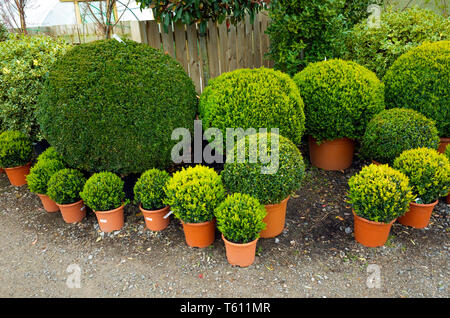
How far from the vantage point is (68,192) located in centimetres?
366

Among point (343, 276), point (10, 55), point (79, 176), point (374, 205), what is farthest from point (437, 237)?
point (10, 55)

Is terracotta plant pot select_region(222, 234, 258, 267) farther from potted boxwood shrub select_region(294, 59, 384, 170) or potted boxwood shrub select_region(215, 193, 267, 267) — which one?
potted boxwood shrub select_region(294, 59, 384, 170)

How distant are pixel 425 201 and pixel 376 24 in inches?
134

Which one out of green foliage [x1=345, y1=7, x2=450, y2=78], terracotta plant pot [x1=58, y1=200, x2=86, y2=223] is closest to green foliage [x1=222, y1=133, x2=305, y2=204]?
terracotta plant pot [x1=58, y1=200, x2=86, y2=223]

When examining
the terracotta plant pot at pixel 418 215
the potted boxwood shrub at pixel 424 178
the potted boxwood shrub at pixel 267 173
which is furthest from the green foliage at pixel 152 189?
the terracotta plant pot at pixel 418 215

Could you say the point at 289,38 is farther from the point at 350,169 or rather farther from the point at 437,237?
the point at 437,237

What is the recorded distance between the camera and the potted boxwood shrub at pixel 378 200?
115 inches

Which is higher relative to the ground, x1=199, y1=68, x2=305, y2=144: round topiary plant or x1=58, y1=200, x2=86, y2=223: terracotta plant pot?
x1=199, y1=68, x2=305, y2=144: round topiary plant

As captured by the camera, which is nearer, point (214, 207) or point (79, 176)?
point (214, 207)

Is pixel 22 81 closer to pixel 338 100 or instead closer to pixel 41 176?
pixel 41 176

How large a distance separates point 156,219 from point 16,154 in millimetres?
2528

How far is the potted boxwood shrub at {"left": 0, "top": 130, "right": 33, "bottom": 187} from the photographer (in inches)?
175

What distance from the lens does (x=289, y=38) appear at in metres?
5.23

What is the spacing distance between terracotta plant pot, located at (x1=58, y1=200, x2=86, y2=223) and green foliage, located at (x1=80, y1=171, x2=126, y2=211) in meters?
0.38
